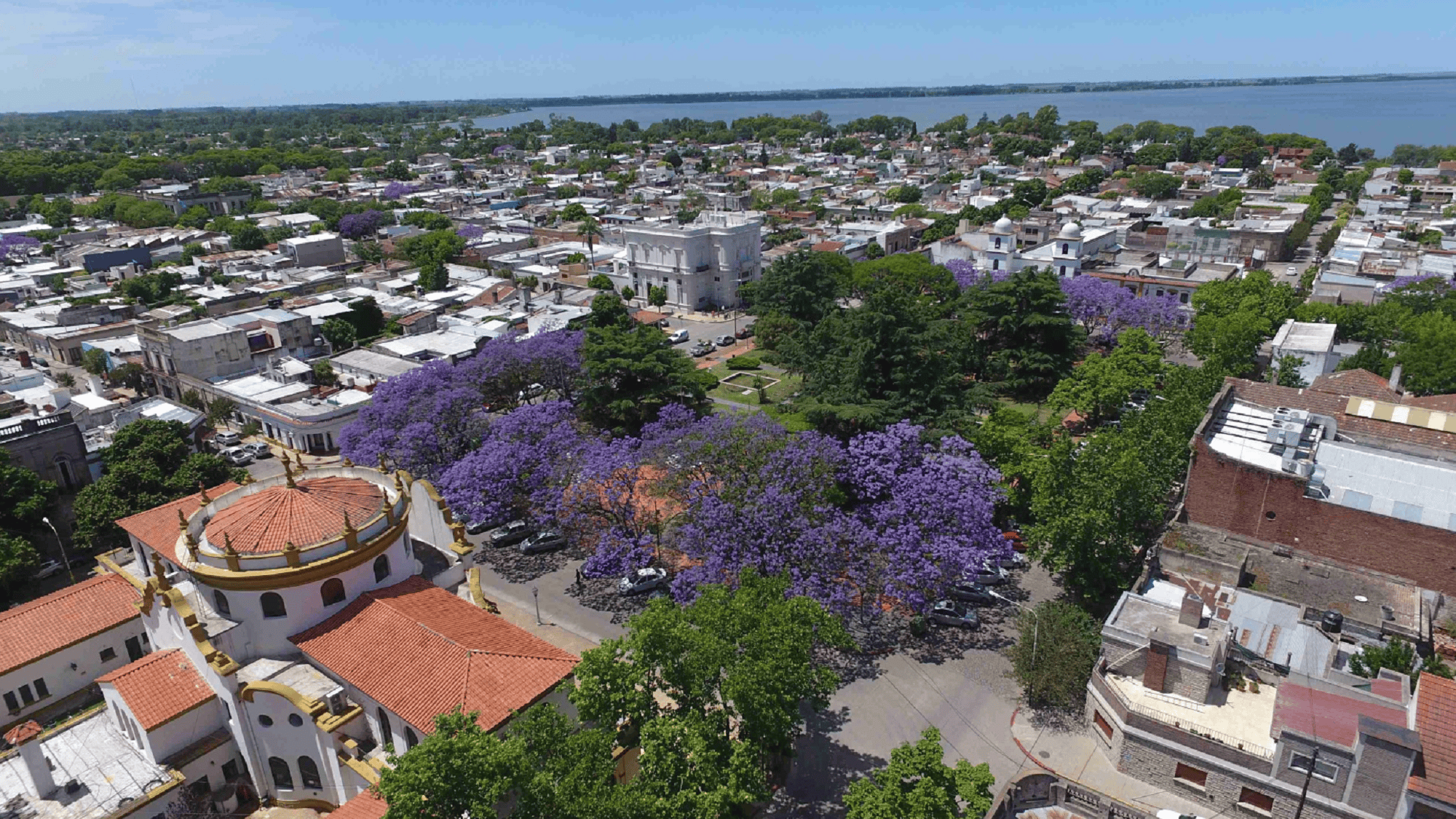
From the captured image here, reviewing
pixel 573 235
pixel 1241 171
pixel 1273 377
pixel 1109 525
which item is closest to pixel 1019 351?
pixel 1273 377

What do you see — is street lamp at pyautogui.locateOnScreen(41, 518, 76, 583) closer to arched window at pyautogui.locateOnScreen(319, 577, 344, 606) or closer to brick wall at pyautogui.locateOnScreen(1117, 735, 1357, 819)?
arched window at pyautogui.locateOnScreen(319, 577, 344, 606)

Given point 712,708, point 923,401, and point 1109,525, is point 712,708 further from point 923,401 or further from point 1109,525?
point 923,401

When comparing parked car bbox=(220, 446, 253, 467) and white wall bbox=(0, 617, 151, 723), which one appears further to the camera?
parked car bbox=(220, 446, 253, 467)

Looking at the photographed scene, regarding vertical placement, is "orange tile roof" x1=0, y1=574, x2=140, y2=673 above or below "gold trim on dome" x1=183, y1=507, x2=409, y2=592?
below

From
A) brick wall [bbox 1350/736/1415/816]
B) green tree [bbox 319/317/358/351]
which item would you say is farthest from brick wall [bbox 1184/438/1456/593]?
green tree [bbox 319/317/358/351]

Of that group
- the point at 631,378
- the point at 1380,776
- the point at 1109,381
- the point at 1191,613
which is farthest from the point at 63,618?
the point at 1109,381

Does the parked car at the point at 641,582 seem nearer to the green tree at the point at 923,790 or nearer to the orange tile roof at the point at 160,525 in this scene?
A: the orange tile roof at the point at 160,525
